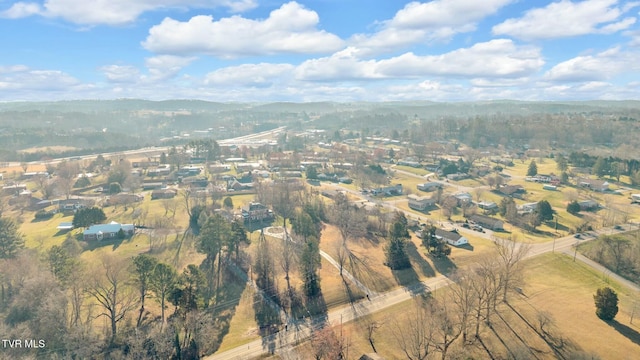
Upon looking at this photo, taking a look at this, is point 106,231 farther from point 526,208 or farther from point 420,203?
point 526,208

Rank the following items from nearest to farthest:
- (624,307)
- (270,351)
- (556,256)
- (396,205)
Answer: (270,351) < (624,307) < (556,256) < (396,205)

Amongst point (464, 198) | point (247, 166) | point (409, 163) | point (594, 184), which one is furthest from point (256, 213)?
point (594, 184)

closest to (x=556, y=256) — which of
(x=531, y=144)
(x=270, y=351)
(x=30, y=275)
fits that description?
(x=270, y=351)

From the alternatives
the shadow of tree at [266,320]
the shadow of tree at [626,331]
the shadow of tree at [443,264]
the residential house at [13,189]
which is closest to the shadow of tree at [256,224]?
the shadow of tree at [266,320]

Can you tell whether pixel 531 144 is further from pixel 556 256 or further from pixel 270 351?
pixel 270 351

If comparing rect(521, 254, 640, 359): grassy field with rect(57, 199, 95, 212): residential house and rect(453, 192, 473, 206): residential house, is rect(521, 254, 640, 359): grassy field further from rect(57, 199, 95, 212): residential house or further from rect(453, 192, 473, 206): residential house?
rect(57, 199, 95, 212): residential house

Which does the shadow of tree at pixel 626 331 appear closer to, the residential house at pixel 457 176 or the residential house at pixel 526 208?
the residential house at pixel 526 208
